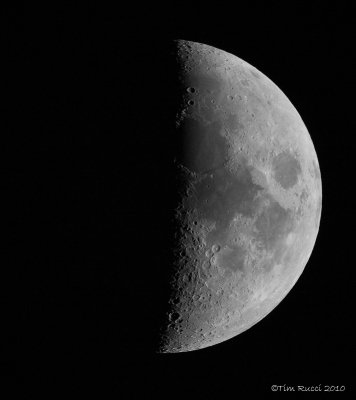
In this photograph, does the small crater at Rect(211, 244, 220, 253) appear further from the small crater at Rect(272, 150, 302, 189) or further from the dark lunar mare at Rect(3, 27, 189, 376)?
the small crater at Rect(272, 150, 302, 189)

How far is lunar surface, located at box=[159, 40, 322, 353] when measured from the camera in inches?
196

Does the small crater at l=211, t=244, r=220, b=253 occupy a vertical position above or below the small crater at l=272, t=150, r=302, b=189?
below

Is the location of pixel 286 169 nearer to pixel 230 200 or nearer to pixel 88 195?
pixel 230 200

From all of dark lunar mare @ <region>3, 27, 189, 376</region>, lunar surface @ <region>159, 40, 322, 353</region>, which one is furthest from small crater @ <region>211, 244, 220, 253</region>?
dark lunar mare @ <region>3, 27, 189, 376</region>

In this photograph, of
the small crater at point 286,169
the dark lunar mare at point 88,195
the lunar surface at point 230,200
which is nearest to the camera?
the dark lunar mare at point 88,195

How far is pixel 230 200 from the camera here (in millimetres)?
5020

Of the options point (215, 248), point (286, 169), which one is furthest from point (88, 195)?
point (286, 169)

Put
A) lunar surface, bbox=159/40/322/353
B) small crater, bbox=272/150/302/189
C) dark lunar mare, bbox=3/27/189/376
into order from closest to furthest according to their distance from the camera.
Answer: dark lunar mare, bbox=3/27/189/376
lunar surface, bbox=159/40/322/353
small crater, bbox=272/150/302/189

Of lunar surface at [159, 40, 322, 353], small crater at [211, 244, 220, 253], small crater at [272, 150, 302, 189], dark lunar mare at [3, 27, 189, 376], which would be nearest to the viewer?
dark lunar mare at [3, 27, 189, 376]

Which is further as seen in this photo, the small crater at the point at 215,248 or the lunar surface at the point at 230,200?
the small crater at the point at 215,248

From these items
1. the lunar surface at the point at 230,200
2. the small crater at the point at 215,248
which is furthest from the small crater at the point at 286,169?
the small crater at the point at 215,248

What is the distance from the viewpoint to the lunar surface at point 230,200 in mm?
4973

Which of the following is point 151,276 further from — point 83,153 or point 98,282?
point 83,153

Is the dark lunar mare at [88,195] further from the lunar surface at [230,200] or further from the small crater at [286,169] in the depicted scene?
the small crater at [286,169]
